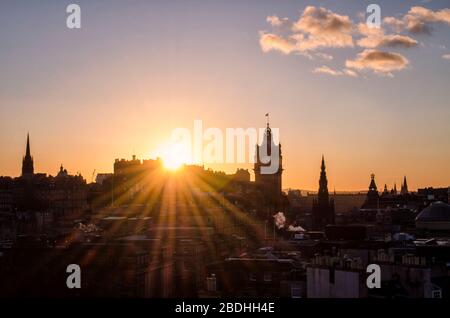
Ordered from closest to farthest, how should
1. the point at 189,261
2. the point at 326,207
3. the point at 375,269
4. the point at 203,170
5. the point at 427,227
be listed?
the point at 375,269
the point at 189,261
the point at 427,227
the point at 326,207
the point at 203,170

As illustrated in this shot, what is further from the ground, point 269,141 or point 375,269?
point 269,141

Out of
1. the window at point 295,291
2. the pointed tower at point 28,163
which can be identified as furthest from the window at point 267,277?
the pointed tower at point 28,163

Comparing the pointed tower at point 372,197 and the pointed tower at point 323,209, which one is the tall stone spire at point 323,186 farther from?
the pointed tower at point 372,197

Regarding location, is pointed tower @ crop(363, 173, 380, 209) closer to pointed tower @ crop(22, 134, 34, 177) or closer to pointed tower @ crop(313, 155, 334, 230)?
pointed tower @ crop(313, 155, 334, 230)

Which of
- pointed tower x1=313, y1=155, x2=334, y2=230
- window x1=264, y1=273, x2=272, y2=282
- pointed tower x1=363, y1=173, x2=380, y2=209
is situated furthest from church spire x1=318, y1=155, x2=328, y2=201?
window x1=264, y1=273, x2=272, y2=282

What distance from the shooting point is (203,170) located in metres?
97.2

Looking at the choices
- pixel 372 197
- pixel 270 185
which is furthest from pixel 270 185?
pixel 372 197

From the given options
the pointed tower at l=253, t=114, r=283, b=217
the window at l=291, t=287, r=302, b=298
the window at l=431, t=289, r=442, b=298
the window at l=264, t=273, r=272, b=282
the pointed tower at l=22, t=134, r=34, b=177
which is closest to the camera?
the window at l=431, t=289, r=442, b=298

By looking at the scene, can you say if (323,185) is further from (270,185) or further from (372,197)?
(372,197)

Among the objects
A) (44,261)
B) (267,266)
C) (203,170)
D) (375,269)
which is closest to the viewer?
(375,269)
